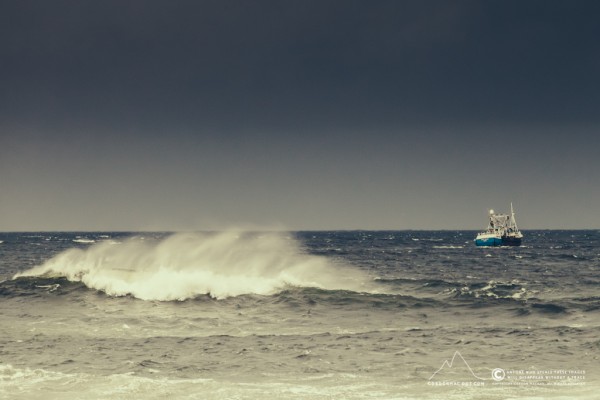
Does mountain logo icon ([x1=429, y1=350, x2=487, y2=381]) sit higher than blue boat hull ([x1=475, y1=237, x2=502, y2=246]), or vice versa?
blue boat hull ([x1=475, y1=237, x2=502, y2=246])

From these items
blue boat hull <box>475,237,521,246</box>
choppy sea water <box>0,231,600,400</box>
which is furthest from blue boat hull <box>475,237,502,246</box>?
choppy sea water <box>0,231,600,400</box>

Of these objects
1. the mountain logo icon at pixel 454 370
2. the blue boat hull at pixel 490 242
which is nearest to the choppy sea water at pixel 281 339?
the mountain logo icon at pixel 454 370

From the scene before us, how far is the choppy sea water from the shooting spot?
1323 centimetres

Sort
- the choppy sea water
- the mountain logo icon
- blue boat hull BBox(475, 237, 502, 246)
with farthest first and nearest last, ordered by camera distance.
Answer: blue boat hull BBox(475, 237, 502, 246) < the mountain logo icon < the choppy sea water

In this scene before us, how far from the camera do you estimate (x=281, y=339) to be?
736 inches

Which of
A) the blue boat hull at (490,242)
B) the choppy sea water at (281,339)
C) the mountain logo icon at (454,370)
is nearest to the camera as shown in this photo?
the choppy sea water at (281,339)

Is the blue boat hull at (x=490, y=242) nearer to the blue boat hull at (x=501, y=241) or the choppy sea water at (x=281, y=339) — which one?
the blue boat hull at (x=501, y=241)

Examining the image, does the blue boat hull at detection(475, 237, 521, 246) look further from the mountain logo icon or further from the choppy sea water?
the mountain logo icon

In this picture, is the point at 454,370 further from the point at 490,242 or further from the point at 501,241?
the point at 490,242

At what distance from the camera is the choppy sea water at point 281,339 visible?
1323 cm

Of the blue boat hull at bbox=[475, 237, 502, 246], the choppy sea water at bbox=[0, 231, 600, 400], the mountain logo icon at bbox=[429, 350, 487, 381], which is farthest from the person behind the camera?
the blue boat hull at bbox=[475, 237, 502, 246]

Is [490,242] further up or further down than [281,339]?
further up

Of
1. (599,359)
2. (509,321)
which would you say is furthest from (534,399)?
(509,321)

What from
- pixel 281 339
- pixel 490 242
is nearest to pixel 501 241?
pixel 490 242
